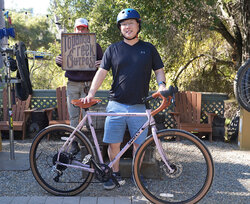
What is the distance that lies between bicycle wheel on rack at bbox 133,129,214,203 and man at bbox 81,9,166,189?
0.28 metres

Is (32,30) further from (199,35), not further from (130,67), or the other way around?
(130,67)

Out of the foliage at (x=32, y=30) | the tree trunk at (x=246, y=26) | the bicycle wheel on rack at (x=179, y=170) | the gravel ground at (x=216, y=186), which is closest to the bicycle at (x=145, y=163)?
the bicycle wheel on rack at (x=179, y=170)

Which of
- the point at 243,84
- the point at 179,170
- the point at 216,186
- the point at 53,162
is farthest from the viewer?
the point at 243,84

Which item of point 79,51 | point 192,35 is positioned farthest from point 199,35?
point 79,51

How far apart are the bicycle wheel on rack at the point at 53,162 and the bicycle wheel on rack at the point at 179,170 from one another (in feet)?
2.03

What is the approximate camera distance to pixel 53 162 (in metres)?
3.45

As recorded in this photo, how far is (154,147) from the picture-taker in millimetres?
3172

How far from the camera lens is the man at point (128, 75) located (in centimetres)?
326

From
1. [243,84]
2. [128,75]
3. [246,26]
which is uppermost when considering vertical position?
[246,26]

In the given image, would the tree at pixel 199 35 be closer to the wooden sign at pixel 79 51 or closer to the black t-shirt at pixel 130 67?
the wooden sign at pixel 79 51

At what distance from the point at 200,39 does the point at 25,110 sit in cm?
465

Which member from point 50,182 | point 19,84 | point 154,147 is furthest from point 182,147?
point 19,84

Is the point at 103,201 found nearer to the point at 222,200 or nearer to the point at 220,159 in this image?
the point at 222,200

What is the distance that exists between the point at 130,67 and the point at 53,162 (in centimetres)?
134
